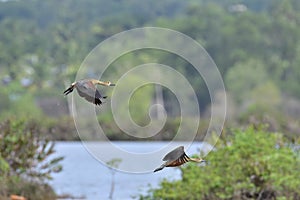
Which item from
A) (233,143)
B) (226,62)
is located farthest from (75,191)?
(226,62)

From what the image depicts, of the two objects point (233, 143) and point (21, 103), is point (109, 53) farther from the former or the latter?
point (233, 143)

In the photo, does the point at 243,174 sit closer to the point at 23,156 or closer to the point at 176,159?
the point at 23,156

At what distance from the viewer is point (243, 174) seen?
41.7 feet

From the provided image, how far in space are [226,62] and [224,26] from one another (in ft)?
21.9

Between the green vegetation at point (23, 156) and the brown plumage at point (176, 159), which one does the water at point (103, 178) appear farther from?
the brown plumage at point (176, 159)

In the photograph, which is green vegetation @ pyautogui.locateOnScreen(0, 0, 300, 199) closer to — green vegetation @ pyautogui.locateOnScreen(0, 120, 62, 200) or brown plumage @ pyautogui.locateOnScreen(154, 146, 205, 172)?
green vegetation @ pyautogui.locateOnScreen(0, 120, 62, 200)

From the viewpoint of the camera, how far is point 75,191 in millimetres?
19000

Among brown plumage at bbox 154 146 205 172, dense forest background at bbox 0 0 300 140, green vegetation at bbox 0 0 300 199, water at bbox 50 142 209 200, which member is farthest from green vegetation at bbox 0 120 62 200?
dense forest background at bbox 0 0 300 140

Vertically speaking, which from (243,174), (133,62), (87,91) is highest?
(133,62)

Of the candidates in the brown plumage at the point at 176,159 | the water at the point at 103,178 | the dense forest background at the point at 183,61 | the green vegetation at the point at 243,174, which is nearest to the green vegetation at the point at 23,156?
the water at the point at 103,178

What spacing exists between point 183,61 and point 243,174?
52809mm

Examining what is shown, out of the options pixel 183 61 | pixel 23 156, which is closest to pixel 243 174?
pixel 23 156

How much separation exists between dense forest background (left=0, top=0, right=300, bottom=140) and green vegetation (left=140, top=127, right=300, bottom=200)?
113 ft

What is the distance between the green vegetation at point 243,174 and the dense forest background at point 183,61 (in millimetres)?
34339
